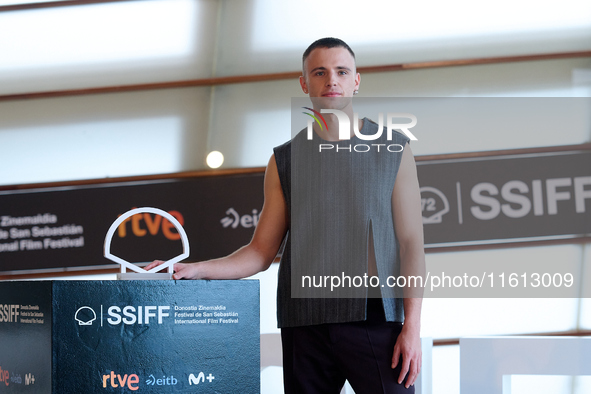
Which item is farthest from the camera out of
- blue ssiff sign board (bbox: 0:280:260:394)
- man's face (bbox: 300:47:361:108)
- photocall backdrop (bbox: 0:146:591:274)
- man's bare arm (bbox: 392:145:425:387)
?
photocall backdrop (bbox: 0:146:591:274)

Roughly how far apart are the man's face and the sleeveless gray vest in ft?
0.39

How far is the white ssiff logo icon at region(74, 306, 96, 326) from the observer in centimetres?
103

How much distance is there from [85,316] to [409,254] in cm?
79

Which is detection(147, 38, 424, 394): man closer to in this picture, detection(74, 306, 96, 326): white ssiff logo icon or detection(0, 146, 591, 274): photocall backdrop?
detection(74, 306, 96, 326): white ssiff logo icon

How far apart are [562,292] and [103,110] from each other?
346cm

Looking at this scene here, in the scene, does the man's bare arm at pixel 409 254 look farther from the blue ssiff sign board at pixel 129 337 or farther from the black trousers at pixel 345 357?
the blue ssiff sign board at pixel 129 337

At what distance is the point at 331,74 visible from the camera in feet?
4.94

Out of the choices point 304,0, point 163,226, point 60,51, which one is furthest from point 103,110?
point 304,0

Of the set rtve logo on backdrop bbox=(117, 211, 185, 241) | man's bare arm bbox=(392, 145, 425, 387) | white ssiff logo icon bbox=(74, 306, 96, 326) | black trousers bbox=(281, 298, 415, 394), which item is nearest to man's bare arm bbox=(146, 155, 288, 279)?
black trousers bbox=(281, 298, 415, 394)

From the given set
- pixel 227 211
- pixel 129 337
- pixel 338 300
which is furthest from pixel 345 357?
pixel 227 211

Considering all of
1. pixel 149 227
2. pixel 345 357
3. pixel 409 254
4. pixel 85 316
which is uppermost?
pixel 149 227

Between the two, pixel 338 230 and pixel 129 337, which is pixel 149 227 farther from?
pixel 129 337

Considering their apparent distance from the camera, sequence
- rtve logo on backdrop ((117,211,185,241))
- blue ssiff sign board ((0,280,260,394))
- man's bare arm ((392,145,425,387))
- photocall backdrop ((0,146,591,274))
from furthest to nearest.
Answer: rtve logo on backdrop ((117,211,185,241))
photocall backdrop ((0,146,591,274))
man's bare arm ((392,145,425,387))
blue ssiff sign board ((0,280,260,394))

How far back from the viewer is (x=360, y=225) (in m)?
1.46
